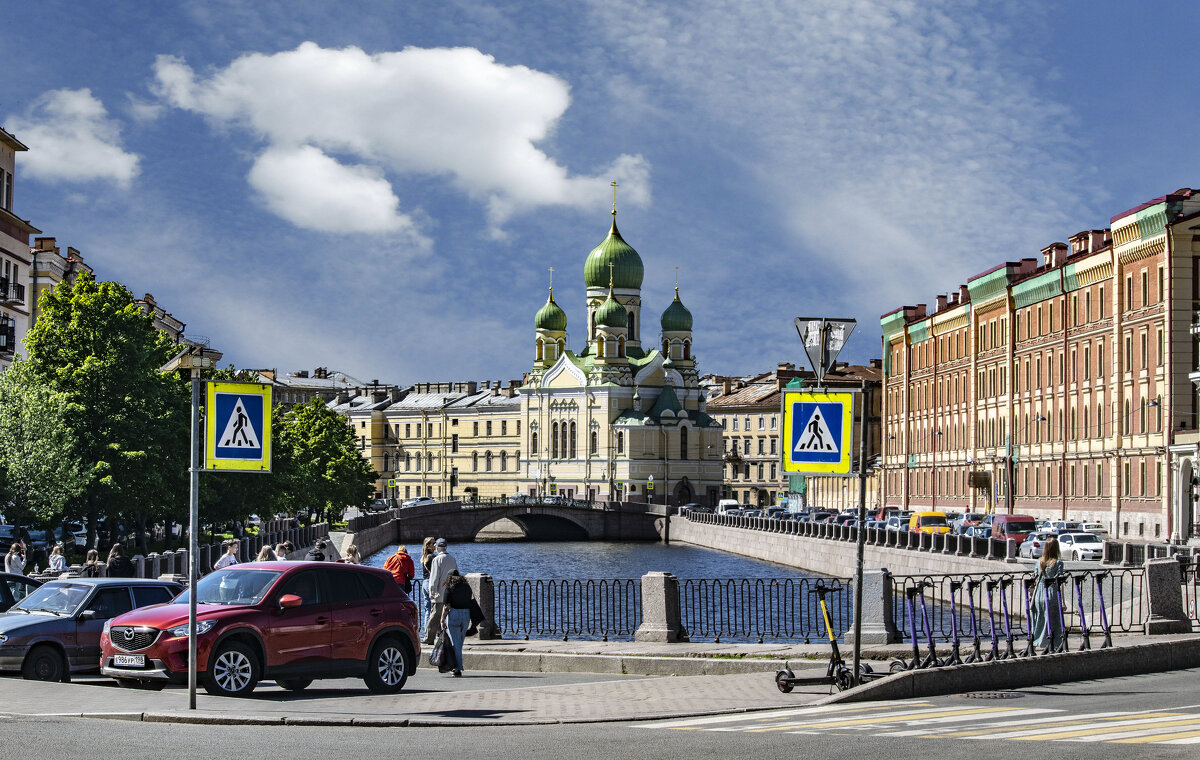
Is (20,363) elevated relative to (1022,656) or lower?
elevated

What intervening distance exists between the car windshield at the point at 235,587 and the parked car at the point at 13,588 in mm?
6287

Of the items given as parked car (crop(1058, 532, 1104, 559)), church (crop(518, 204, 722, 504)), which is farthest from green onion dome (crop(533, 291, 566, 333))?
parked car (crop(1058, 532, 1104, 559))

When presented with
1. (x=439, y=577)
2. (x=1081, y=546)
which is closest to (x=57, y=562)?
(x=439, y=577)

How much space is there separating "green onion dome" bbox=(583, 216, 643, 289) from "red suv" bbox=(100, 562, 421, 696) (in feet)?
457

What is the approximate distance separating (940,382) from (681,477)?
48.7m

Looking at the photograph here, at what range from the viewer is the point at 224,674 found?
19094 millimetres

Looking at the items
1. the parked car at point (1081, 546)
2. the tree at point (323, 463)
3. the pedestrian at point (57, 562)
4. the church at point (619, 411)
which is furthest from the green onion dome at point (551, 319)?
the pedestrian at point (57, 562)

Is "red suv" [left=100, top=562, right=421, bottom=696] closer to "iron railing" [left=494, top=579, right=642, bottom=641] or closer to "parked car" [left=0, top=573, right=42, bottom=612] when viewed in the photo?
"parked car" [left=0, top=573, right=42, bottom=612]

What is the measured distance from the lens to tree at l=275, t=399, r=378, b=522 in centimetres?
8475

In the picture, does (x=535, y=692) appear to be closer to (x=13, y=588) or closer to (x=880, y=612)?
(x=880, y=612)

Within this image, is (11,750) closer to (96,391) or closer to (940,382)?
(96,391)

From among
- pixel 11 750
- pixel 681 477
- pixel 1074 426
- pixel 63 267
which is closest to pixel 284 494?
pixel 63 267

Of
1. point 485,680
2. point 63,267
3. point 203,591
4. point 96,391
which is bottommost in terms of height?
point 485,680

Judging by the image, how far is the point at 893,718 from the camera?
16625 mm
